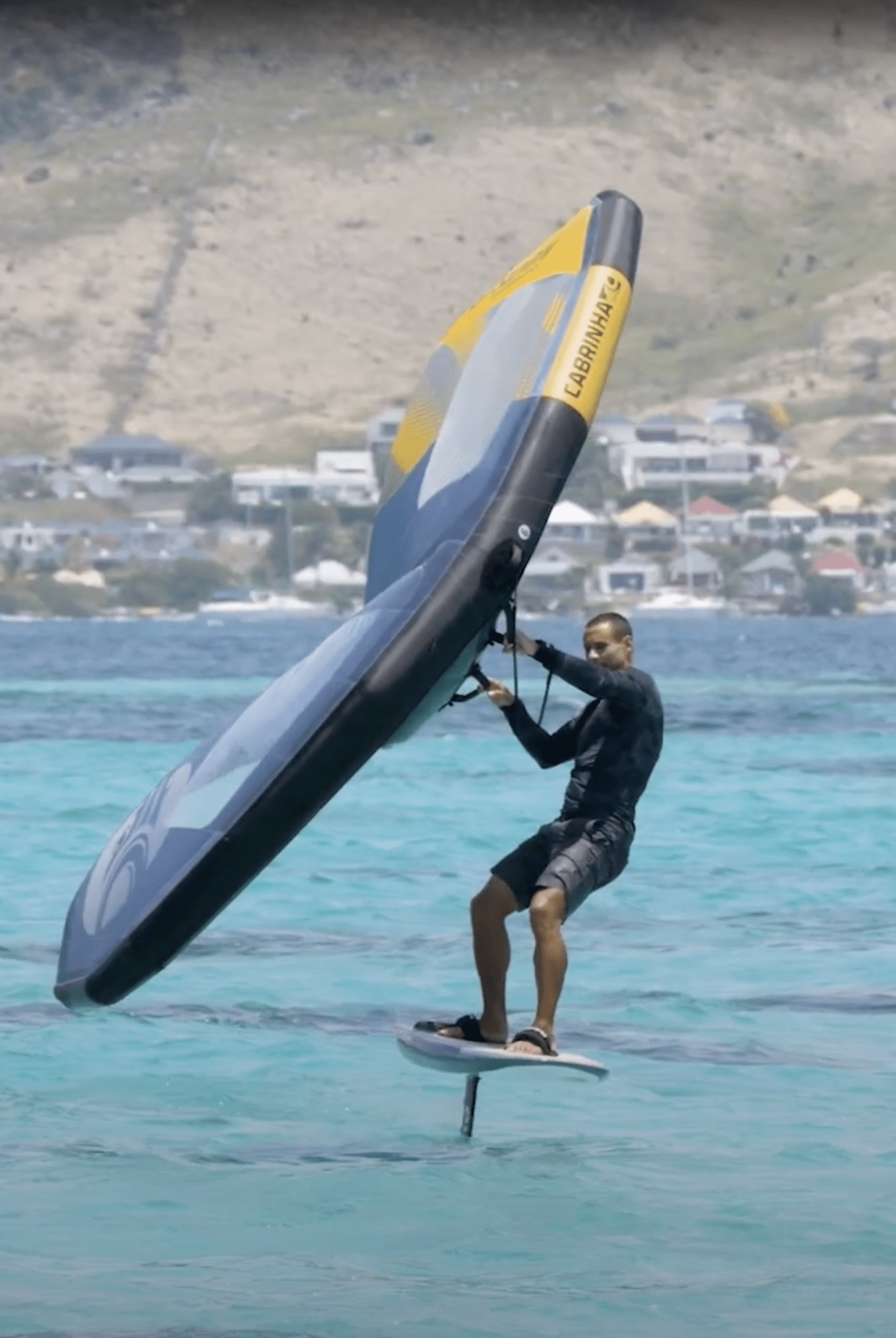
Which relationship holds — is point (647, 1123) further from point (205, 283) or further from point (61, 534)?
point (205, 283)

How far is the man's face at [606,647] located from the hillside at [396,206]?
410ft

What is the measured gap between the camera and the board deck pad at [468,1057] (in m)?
6.73

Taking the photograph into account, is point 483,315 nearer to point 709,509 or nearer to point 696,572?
point 696,572

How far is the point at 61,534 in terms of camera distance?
121625mm

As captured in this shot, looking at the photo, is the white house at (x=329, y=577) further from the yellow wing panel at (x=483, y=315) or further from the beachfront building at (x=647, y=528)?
the yellow wing panel at (x=483, y=315)

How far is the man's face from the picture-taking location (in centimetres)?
693

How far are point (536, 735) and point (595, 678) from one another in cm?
39

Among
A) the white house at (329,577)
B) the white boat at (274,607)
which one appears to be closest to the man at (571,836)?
the white boat at (274,607)

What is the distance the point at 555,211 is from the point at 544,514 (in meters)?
157

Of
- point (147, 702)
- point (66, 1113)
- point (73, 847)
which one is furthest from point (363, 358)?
point (66, 1113)

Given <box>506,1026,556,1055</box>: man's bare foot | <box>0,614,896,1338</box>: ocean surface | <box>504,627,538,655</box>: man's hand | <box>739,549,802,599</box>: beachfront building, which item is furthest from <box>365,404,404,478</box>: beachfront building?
<box>504,627,538,655</box>: man's hand

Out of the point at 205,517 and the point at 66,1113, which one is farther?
the point at 205,517

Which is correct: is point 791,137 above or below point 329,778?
above

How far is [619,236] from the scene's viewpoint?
23.6ft
